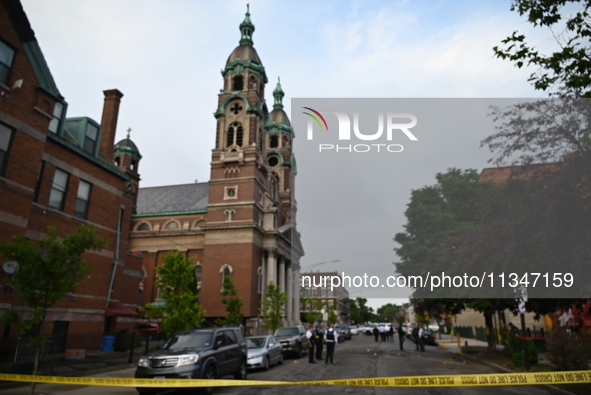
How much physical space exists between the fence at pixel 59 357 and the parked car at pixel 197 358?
157 inches

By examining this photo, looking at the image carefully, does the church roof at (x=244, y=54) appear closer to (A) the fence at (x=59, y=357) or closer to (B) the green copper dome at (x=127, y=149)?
(B) the green copper dome at (x=127, y=149)

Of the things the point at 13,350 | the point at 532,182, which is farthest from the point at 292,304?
the point at 532,182

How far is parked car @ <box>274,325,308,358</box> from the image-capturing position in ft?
74.9

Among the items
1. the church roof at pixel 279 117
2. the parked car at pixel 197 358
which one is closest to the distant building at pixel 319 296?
the church roof at pixel 279 117

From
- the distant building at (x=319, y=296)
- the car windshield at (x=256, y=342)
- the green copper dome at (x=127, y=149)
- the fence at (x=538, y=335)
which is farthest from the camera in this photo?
the distant building at (x=319, y=296)

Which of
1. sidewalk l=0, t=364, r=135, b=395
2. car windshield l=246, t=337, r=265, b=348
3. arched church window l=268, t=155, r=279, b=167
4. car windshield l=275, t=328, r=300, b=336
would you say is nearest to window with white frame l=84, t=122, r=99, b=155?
sidewalk l=0, t=364, r=135, b=395

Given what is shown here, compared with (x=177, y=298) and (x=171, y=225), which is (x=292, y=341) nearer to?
(x=177, y=298)

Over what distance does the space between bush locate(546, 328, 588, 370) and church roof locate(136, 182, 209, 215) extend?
43.8 m

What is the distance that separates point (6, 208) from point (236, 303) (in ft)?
68.5

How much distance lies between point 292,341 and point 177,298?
666cm

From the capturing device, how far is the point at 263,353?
55.6 feet

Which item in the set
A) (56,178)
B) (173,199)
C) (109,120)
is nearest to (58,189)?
(56,178)

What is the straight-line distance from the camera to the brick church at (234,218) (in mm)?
45406

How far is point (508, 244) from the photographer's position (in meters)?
11.6
